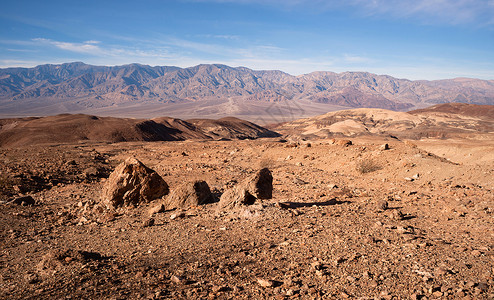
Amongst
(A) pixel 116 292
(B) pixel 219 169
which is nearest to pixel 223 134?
(B) pixel 219 169

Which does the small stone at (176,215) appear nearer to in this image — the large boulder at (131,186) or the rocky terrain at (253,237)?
the rocky terrain at (253,237)

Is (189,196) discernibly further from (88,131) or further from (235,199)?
(88,131)

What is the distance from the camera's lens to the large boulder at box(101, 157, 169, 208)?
Result: 9016 mm

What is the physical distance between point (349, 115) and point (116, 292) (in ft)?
374

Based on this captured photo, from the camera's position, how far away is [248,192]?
8.01 meters

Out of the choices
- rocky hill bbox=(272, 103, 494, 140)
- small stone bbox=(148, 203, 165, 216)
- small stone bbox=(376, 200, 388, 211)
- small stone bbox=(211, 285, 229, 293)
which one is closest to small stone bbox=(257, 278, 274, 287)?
small stone bbox=(211, 285, 229, 293)

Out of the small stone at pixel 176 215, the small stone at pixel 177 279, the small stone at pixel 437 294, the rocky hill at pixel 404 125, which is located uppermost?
the small stone at pixel 437 294

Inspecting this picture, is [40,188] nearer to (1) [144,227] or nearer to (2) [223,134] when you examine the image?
(1) [144,227]

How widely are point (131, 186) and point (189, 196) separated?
197 cm

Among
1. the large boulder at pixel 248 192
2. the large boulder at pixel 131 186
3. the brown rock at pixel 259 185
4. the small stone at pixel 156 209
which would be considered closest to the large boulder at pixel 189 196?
the small stone at pixel 156 209

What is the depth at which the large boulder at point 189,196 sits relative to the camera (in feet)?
27.7

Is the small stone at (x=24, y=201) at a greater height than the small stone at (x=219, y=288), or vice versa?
the small stone at (x=219, y=288)

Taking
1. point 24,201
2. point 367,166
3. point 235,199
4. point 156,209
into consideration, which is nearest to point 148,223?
point 156,209

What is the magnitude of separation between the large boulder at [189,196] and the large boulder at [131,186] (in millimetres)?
874
